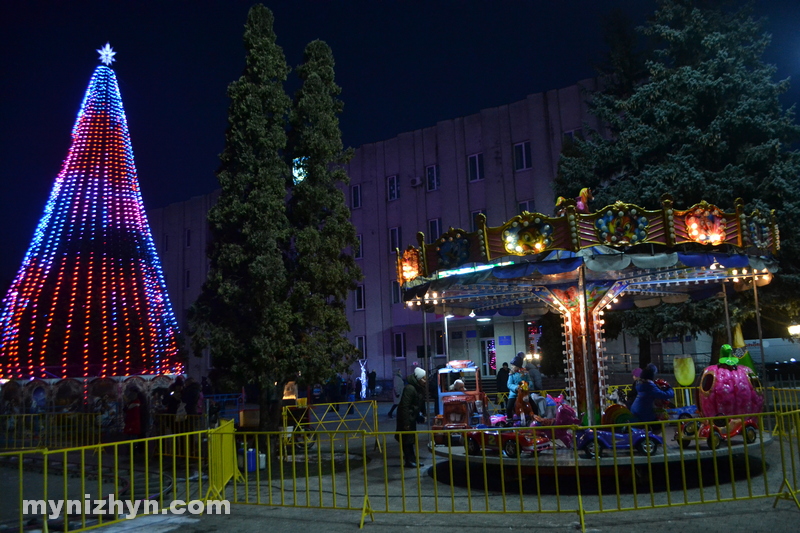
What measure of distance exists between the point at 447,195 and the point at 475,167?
2.11m

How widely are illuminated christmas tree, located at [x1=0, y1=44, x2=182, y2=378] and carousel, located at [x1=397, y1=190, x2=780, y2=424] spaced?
41.7 ft

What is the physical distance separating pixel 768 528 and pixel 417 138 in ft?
102

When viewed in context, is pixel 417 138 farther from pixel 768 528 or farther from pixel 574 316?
pixel 768 528

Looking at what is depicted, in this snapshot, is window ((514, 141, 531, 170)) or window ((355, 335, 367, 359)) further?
window ((355, 335, 367, 359))

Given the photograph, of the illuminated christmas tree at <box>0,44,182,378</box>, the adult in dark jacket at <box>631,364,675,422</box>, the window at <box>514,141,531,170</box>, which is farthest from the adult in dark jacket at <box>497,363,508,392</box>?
the window at <box>514,141,531,170</box>

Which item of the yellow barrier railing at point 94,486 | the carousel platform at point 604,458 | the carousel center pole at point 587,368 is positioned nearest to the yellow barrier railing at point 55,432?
the yellow barrier railing at point 94,486

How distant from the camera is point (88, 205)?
2275cm

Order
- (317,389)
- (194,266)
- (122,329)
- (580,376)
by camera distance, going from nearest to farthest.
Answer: (580,376)
(122,329)
(317,389)
(194,266)

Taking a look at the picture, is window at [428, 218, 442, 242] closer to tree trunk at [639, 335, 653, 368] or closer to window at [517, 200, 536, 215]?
window at [517, 200, 536, 215]

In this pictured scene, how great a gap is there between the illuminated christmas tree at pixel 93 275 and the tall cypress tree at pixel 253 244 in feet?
24.3

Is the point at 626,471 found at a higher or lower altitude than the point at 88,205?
lower

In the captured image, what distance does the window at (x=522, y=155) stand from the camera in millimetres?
32719

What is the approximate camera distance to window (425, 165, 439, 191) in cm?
3547

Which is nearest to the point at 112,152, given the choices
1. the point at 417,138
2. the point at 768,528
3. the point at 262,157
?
the point at 262,157
